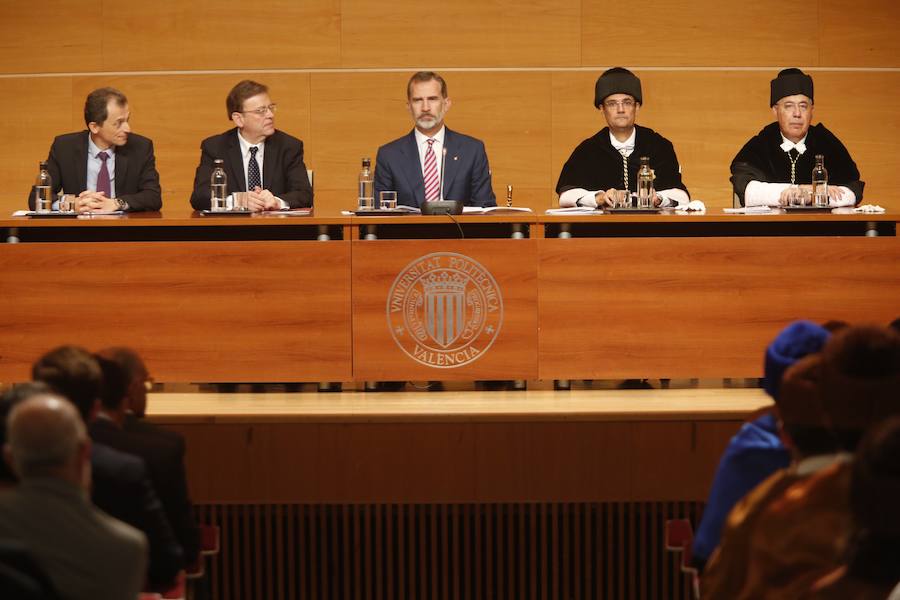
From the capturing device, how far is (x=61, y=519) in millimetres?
2109

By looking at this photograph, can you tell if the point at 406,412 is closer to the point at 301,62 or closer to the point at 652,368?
the point at 652,368

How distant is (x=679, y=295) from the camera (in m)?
4.94

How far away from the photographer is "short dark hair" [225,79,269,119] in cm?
592

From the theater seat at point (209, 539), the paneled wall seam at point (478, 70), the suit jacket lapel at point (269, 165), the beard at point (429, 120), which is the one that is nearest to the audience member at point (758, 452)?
the theater seat at point (209, 539)

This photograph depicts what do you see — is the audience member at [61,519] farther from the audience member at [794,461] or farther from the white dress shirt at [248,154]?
the white dress shirt at [248,154]

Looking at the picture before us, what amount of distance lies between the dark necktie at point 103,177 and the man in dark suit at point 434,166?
1297 mm

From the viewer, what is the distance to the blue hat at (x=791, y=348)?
2.72 meters

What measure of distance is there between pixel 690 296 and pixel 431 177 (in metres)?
1.67

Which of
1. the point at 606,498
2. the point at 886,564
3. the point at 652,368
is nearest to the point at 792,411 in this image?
the point at 886,564

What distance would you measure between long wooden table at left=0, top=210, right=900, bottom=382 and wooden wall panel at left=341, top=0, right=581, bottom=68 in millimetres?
3114

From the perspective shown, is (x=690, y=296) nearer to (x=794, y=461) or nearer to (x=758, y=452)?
(x=758, y=452)

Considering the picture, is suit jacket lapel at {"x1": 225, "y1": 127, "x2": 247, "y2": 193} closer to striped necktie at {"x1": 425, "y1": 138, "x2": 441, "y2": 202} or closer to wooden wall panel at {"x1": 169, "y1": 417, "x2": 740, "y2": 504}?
striped necktie at {"x1": 425, "y1": 138, "x2": 441, "y2": 202}

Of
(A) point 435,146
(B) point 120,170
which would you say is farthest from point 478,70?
(B) point 120,170

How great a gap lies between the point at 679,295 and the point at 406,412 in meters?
1.25
